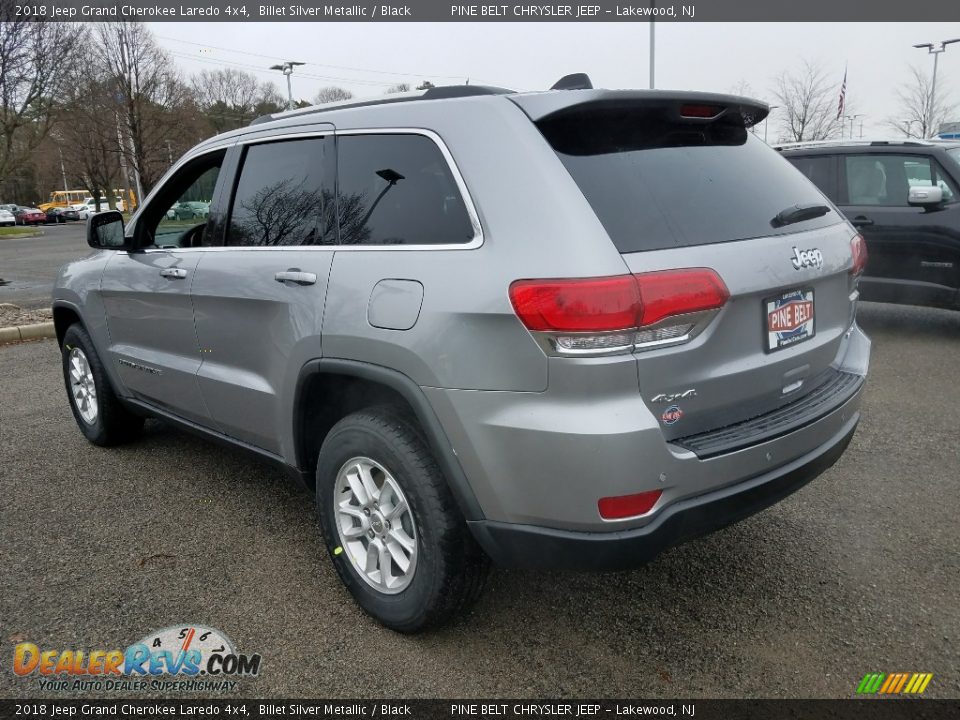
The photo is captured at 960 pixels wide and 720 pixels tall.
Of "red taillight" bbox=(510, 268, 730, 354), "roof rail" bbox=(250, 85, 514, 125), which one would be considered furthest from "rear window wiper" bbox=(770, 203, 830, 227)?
"roof rail" bbox=(250, 85, 514, 125)

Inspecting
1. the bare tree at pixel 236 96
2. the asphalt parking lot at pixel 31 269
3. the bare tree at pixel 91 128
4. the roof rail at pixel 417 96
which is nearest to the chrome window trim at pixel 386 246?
the roof rail at pixel 417 96

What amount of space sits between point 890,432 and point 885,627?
92.7 inches

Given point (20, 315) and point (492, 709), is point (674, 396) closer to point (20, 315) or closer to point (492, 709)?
point (492, 709)

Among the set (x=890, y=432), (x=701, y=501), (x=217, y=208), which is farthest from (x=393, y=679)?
(x=890, y=432)

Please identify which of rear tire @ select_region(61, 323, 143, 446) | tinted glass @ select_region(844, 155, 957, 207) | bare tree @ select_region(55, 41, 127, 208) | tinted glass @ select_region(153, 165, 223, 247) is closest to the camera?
tinted glass @ select_region(153, 165, 223, 247)

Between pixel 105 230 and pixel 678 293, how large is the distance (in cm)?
350

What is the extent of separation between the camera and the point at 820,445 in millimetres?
2693

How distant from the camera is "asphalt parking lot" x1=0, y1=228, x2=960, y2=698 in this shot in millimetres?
2535

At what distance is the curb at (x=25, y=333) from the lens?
330 inches

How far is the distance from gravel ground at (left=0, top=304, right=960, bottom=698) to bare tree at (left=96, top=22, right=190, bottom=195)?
32126 mm

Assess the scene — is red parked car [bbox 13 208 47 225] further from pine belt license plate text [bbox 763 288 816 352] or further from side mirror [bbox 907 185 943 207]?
pine belt license plate text [bbox 763 288 816 352]

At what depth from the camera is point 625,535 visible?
2.23m

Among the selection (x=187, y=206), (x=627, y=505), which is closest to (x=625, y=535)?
(x=627, y=505)

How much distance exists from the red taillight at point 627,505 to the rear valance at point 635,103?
118cm
